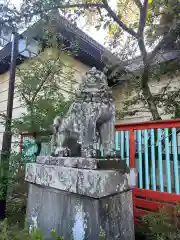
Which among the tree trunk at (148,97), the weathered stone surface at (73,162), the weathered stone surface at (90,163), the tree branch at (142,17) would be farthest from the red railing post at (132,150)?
the tree branch at (142,17)

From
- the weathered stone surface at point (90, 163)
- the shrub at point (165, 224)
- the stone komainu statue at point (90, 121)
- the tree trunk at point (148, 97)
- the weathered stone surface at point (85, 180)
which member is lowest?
the shrub at point (165, 224)

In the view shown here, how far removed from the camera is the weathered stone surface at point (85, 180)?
1444mm

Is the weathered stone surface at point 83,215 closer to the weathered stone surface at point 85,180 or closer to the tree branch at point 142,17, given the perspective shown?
the weathered stone surface at point 85,180

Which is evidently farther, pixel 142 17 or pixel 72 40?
pixel 72 40

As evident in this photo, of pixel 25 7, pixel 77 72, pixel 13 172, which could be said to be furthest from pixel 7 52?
pixel 13 172

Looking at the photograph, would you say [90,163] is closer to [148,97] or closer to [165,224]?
[165,224]

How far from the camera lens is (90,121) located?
1787 millimetres

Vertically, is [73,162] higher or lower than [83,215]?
higher

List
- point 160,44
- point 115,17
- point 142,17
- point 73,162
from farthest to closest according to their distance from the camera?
1. point 160,44
2. point 115,17
3. point 142,17
4. point 73,162

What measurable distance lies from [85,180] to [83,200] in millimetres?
190

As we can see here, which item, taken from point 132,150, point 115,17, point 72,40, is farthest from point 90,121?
point 72,40

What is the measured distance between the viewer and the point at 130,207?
1.77 metres

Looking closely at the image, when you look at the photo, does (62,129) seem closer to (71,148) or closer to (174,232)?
(71,148)

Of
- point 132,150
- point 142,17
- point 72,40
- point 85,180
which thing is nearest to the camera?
point 85,180
